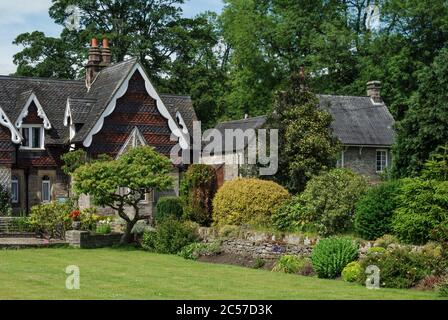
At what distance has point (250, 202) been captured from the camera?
2894cm

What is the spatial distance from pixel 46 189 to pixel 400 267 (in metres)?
26.2

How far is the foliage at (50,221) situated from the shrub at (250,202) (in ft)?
23.9

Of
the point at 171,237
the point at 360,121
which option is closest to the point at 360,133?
the point at 360,121

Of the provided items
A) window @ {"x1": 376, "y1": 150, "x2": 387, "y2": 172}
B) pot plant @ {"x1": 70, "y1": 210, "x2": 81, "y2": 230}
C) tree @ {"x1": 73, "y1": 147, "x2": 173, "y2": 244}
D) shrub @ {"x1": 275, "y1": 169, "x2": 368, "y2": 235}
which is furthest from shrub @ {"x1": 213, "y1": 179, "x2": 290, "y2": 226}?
window @ {"x1": 376, "y1": 150, "x2": 387, "y2": 172}

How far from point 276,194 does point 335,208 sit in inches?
148

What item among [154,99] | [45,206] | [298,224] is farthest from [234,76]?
[298,224]

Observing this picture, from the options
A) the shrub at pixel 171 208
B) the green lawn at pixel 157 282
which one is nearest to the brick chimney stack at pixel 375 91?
the shrub at pixel 171 208

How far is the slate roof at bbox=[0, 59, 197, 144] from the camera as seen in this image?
4084 centimetres

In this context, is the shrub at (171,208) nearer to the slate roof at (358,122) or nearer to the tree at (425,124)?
the tree at (425,124)

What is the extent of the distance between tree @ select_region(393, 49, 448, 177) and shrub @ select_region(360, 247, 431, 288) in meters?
7.42

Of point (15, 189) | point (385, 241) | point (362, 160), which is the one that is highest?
point (362, 160)

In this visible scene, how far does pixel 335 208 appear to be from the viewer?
25.5 metres

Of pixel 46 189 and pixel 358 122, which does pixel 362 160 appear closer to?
pixel 358 122
